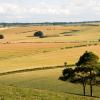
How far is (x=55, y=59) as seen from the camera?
9144 cm

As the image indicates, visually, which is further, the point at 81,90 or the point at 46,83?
the point at 46,83

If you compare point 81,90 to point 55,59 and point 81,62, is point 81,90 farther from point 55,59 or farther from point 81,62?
point 55,59

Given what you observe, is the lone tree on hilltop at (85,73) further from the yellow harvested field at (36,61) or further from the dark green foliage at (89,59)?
the yellow harvested field at (36,61)

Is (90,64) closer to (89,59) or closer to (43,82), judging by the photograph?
(89,59)

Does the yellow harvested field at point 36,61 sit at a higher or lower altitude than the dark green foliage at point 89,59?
lower

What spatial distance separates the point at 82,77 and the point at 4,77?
56.9 feet

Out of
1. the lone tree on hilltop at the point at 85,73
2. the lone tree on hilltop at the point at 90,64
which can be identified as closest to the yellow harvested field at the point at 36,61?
the lone tree on hilltop at the point at 85,73

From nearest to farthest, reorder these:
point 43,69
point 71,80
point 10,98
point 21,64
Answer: point 10,98 → point 71,80 → point 43,69 → point 21,64

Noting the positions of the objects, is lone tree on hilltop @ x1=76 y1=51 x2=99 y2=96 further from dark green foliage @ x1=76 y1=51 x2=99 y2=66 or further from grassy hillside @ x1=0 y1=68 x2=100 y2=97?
grassy hillside @ x1=0 y1=68 x2=100 y2=97

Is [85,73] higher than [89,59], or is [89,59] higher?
[89,59]

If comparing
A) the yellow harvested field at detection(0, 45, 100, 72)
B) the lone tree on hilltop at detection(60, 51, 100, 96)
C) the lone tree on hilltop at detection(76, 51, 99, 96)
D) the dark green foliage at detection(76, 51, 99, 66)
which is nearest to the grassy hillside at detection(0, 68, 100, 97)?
the lone tree on hilltop at detection(60, 51, 100, 96)

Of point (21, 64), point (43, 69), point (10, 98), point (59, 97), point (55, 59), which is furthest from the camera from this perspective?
point (55, 59)

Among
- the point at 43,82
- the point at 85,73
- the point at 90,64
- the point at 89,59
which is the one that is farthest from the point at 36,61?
the point at 90,64

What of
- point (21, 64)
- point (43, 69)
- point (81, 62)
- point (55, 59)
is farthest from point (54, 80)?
point (55, 59)
